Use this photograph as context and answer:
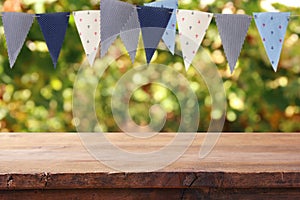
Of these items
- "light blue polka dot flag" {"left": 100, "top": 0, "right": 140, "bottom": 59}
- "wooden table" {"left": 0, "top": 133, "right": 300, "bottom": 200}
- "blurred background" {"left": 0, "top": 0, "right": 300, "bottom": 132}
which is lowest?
"blurred background" {"left": 0, "top": 0, "right": 300, "bottom": 132}

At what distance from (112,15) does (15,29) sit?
23cm

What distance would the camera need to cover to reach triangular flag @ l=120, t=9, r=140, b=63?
4.45 feet

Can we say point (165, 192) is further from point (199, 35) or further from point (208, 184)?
point (199, 35)

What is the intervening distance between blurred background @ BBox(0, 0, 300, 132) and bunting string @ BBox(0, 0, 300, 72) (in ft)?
2.85

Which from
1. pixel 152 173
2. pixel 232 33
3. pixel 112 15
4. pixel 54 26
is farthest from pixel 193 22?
pixel 152 173

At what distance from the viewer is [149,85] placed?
7.83 ft

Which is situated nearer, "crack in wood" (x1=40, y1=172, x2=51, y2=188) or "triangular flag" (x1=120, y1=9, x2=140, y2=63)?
"crack in wood" (x1=40, y1=172, x2=51, y2=188)

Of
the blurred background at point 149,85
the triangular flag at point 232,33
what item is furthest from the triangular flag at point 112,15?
the blurred background at point 149,85

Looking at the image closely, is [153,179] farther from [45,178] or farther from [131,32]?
[131,32]

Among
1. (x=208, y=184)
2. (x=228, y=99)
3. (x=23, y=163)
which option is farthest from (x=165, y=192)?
(x=228, y=99)

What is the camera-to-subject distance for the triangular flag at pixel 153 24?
1.33m

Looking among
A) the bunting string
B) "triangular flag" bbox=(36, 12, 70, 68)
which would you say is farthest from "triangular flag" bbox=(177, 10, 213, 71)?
"triangular flag" bbox=(36, 12, 70, 68)

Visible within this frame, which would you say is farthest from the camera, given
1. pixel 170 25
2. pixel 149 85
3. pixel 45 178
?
pixel 149 85

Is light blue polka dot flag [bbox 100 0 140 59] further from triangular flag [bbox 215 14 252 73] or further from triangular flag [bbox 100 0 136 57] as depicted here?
triangular flag [bbox 215 14 252 73]
